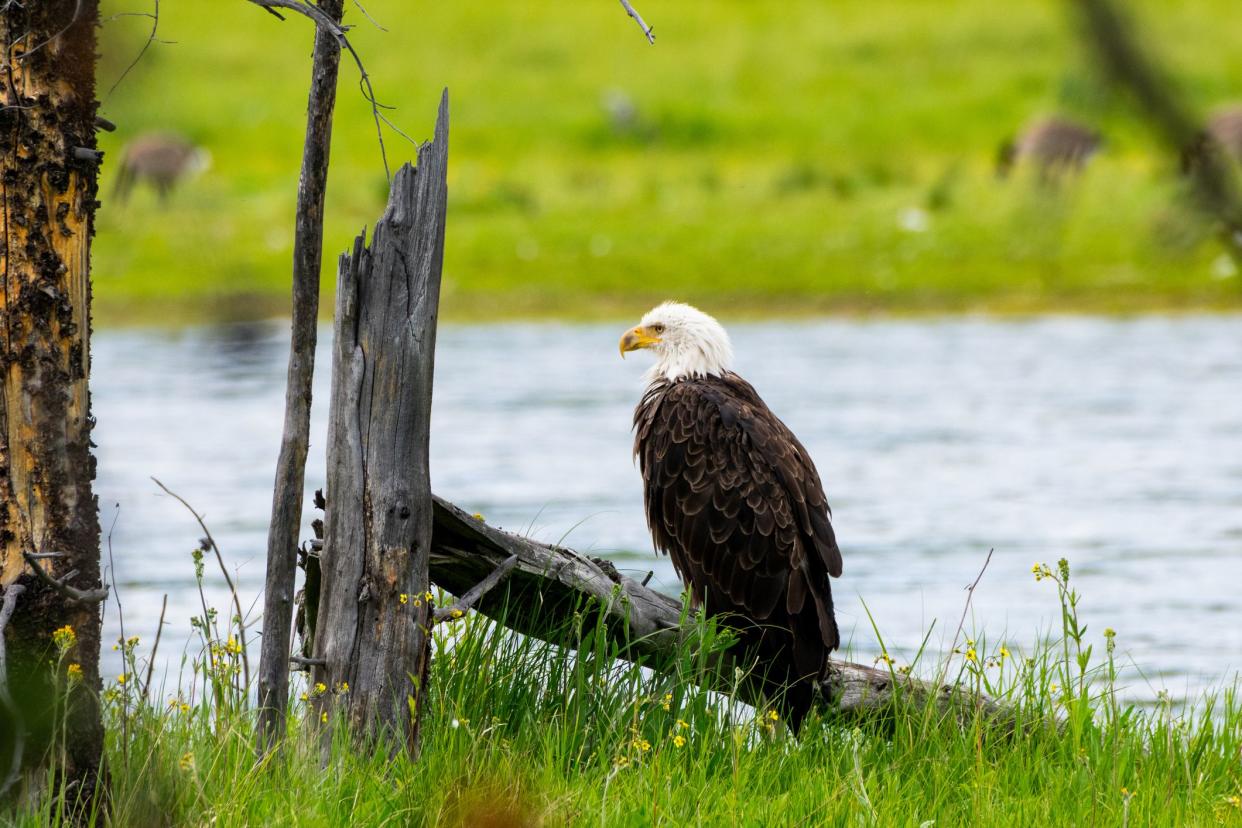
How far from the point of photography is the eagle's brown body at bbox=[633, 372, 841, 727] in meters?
5.12

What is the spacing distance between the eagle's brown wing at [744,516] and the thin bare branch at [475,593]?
109 cm

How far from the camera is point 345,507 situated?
4141mm

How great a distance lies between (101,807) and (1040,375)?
1694 cm

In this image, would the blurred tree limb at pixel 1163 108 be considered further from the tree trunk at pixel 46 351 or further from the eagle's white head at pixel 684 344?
the eagle's white head at pixel 684 344

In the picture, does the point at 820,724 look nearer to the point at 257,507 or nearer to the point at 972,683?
the point at 972,683

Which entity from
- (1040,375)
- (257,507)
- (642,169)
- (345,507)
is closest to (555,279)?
(642,169)

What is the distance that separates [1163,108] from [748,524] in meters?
4.41

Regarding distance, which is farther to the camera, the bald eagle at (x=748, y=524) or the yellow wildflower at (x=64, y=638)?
the bald eagle at (x=748, y=524)

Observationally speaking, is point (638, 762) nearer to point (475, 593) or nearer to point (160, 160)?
point (475, 593)

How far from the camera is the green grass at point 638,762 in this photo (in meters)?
3.60

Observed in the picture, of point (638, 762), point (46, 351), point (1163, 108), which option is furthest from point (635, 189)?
point (1163, 108)

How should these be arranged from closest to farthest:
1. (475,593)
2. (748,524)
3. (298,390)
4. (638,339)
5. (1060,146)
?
(1060,146) → (298,390) → (475,593) → (748,524) → (638,339)

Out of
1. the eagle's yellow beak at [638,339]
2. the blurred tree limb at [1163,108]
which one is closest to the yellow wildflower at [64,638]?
the blurred tree limb at [1163,108]

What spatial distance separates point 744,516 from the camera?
538 cm
